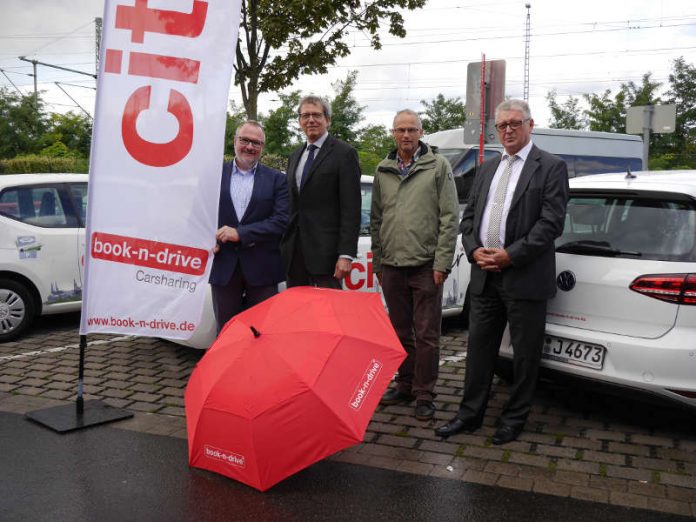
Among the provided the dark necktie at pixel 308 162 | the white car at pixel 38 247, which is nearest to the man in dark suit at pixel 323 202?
the dark necktie at pixel 308 162

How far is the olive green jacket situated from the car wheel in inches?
160

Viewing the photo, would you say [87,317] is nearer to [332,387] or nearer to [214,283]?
[214,283]

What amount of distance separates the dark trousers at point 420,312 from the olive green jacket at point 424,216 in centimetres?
11

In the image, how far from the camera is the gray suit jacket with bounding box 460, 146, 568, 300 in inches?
161

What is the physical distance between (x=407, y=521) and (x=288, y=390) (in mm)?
793

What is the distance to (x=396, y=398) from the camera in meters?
5.09

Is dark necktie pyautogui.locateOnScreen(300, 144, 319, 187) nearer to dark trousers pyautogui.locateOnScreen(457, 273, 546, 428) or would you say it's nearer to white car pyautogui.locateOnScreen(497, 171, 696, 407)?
dark trousers pyautogui.locateOnScreen(457, 273, 546, 428)

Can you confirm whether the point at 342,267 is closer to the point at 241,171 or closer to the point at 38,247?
the point at 241,171

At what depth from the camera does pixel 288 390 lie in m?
3.36

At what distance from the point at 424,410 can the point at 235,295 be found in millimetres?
1475

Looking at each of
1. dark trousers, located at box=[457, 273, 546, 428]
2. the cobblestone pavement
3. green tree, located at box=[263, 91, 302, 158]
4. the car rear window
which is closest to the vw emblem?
the car rear window

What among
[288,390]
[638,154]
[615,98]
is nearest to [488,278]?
[288,390]

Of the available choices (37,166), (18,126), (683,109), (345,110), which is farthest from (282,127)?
(18,126)

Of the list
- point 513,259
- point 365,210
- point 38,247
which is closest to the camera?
point 513,259
